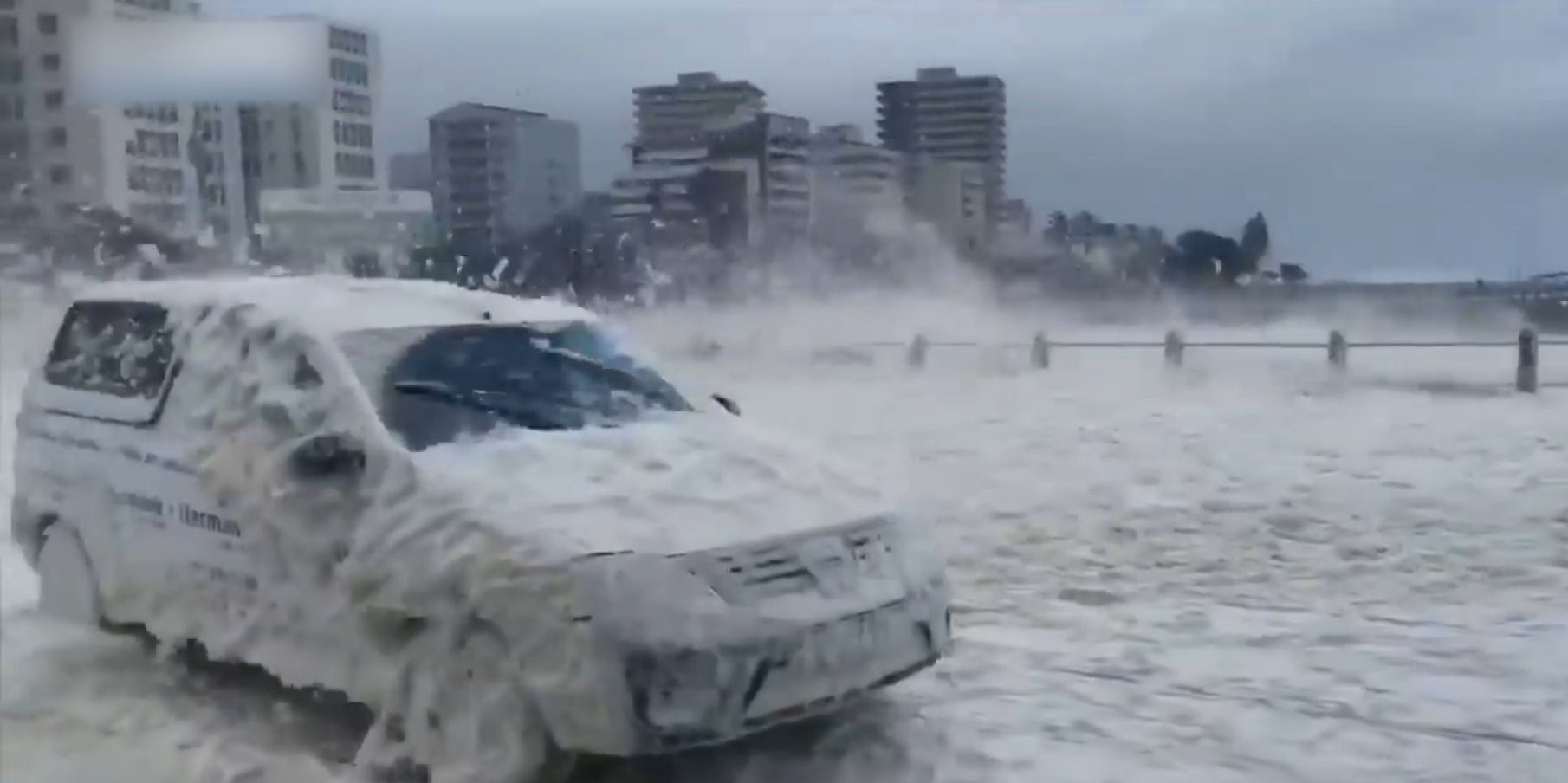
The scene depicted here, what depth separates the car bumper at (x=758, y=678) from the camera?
4484 mm

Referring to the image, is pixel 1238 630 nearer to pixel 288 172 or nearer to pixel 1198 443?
pixel 1198 443

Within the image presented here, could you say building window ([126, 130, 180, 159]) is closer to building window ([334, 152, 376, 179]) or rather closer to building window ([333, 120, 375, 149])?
building window ([334, 152, 376, 179])

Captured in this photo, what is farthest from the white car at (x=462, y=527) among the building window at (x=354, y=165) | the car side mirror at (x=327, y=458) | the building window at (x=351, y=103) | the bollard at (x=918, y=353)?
the building window at (x=354, y=165)

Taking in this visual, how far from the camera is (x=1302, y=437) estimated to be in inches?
592

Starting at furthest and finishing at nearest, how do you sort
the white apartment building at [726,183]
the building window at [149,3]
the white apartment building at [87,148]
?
1. the white apartment building at [726,183]
2. the white apartment building at [87,148]
3. the building window at [149,3]

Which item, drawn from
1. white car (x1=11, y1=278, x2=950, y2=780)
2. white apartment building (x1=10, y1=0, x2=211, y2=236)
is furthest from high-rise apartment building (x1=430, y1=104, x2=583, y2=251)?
white car (x1=11, y1=278, x2=950, y2=780)

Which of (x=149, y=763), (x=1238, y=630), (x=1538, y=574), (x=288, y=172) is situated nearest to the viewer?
(x=149, y=763)

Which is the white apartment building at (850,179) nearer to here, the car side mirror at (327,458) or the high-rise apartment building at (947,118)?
the high-rise apartment building at (947,118)

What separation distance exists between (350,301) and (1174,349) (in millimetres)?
20625

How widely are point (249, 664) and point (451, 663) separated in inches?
53.0

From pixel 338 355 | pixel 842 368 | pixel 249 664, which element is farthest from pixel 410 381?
pixel 842 368

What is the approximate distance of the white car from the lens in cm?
457

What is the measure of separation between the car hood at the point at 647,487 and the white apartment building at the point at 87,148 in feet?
139

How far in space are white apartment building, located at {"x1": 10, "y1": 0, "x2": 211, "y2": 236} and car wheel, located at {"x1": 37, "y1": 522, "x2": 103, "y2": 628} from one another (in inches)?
1586
